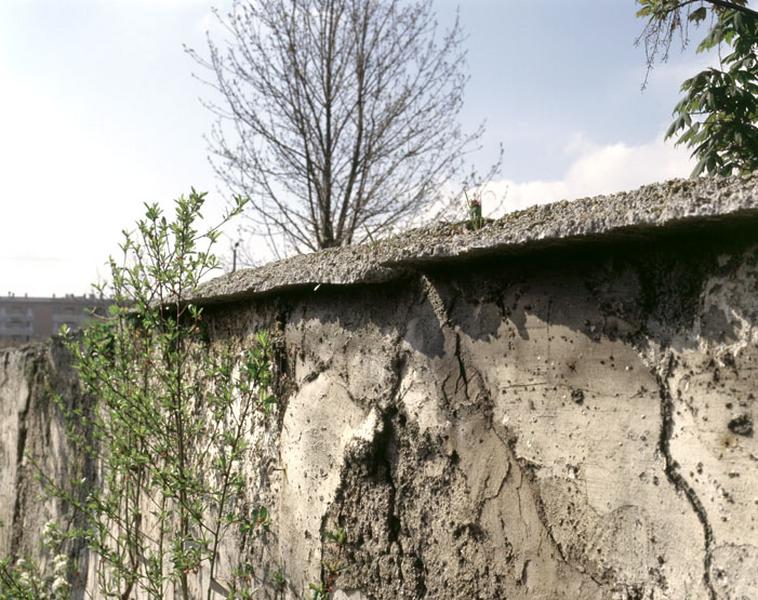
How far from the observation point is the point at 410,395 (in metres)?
1.87

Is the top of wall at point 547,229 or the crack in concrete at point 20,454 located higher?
the top of wall at point 547,229

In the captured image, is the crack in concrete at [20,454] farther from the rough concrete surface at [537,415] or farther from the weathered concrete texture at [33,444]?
the rough concrete surface at [537,415]

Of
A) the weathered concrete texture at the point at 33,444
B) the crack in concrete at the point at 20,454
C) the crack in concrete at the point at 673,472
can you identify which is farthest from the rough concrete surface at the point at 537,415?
the crack in concrete at the point at 20,454

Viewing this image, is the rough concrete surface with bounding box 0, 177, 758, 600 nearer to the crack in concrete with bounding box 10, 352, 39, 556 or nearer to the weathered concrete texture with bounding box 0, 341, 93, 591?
the weathered concrete texture with bounding box 0, 341, 93, 591

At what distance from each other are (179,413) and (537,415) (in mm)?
1287

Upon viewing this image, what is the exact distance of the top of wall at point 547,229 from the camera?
1.29 metres

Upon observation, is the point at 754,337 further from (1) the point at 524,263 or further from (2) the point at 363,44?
(2) the point at 363,44

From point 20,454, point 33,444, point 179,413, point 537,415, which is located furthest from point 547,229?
point 20,454

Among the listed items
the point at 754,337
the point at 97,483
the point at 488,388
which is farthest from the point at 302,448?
the point at 97,483

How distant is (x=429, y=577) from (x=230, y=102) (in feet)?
25.3

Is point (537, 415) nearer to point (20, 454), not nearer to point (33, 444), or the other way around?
point (33, 444)

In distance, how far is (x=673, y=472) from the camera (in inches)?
55.2

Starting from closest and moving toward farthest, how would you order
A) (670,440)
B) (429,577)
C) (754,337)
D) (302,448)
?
(754,337) < (670,440) < (429,577) < (302,448)

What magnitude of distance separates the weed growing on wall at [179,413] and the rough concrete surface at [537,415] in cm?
17
